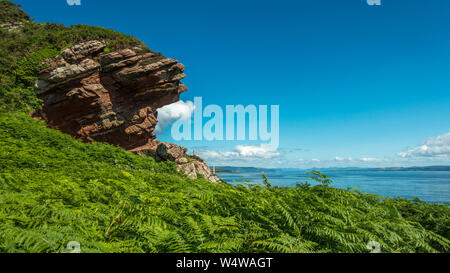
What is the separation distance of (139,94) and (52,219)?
59.5ft

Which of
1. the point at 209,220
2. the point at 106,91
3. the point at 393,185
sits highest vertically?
the point at 106,91

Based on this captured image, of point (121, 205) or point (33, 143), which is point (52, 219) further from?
point (33, 143)

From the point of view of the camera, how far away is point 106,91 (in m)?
17.9

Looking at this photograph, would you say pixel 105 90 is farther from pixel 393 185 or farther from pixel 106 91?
pixel 393 185

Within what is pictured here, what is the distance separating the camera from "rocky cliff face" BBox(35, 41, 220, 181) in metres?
16.5

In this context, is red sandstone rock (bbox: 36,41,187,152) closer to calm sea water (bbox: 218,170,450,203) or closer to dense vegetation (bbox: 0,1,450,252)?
calm sea water (bbox: 218,170,450,203)

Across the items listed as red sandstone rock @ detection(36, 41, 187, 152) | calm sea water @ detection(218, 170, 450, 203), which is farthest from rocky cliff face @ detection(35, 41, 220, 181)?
calm sea water @ detection(218, 170, 450, 203)

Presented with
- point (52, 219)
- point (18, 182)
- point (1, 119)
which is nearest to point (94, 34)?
point (1, 119)

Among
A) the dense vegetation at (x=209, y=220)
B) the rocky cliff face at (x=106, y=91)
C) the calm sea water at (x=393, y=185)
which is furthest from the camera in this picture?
the rocky cliff face at (x=106, y=91)

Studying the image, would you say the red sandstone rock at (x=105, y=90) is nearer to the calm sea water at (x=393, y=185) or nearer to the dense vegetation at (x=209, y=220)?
the calm sea water at (x=393, y=185)

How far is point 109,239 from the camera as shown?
2.42m

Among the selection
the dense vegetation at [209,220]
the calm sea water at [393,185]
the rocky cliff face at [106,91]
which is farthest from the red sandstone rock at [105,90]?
the dense vegetation at [209,220]

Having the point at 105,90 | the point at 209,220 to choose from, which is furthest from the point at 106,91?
the point at 209,220

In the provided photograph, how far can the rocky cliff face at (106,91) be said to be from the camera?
1652 centimetres
